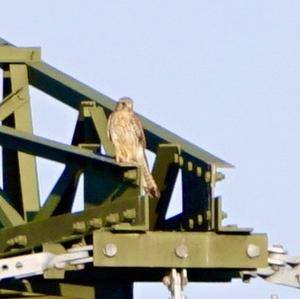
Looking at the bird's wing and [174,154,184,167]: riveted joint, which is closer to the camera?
[174,154,184,167]: riveted joint

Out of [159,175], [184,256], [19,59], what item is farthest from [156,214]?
[19,59]

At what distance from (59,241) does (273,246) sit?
7.51ft

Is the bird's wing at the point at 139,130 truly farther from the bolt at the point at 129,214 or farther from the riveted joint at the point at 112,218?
the bolt at the point at 129,214

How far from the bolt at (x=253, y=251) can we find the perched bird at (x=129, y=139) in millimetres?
1646

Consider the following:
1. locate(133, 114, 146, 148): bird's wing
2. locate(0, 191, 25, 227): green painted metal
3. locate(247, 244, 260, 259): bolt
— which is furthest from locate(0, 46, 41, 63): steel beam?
locate(247, 244, 260, 259): bolt

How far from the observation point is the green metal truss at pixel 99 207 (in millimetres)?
24641

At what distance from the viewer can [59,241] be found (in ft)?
86.3

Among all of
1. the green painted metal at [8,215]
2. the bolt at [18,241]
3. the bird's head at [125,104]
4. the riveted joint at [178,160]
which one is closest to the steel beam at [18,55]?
the green painted metal at [8,215]

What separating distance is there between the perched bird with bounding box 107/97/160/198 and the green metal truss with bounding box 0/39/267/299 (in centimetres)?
13

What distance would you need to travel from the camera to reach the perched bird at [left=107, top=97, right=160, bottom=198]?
2617cm

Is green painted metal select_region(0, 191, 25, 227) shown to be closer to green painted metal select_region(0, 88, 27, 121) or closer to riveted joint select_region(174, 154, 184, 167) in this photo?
green painted metal select_region(0, 88, 27, 121)

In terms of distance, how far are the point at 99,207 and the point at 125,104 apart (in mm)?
1916

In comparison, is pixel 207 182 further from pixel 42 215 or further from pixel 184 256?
pixel 42 215

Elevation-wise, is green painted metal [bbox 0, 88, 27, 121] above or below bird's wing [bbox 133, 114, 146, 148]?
above
